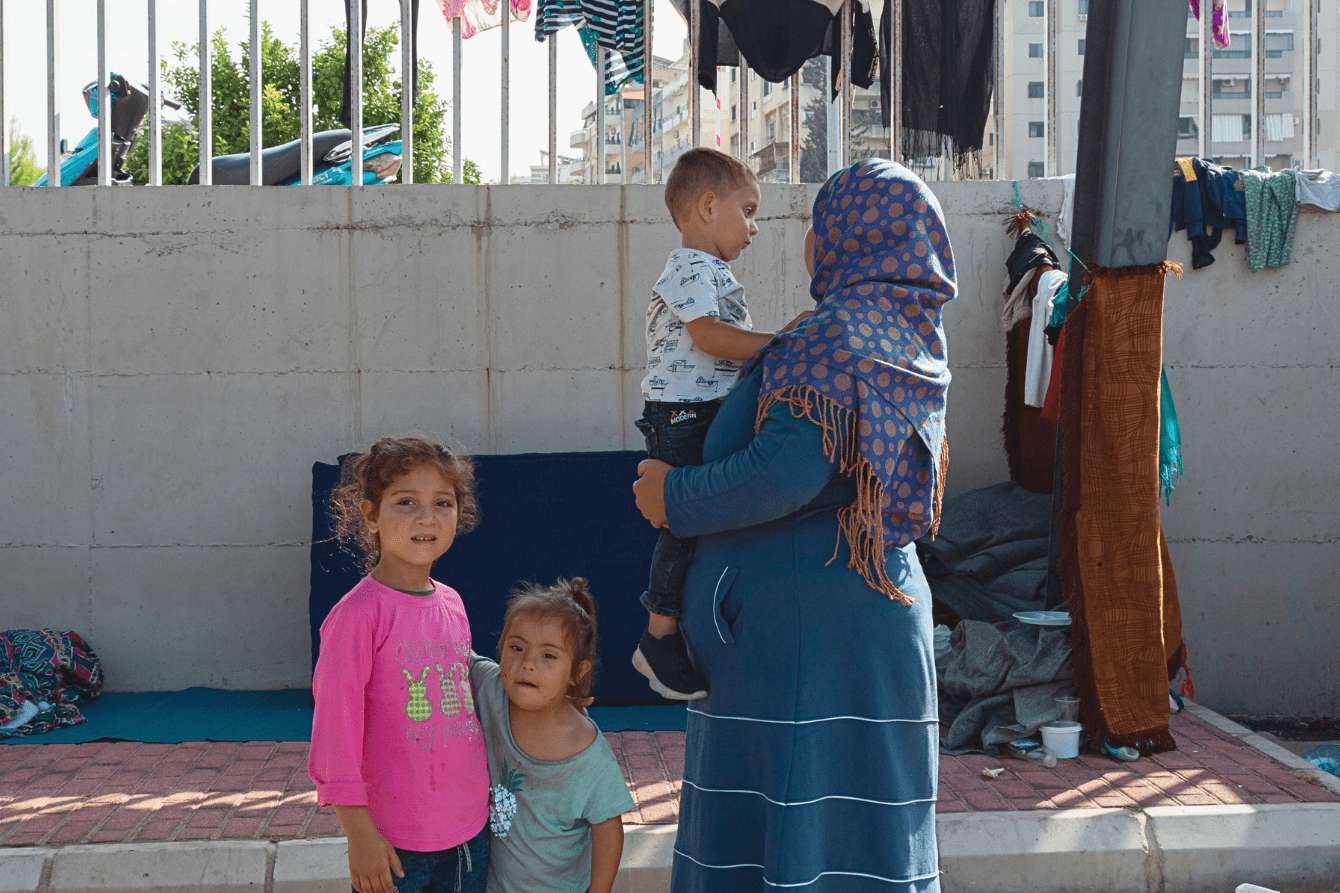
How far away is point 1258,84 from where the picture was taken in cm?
601

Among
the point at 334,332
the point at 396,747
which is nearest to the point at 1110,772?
the point at 396,747

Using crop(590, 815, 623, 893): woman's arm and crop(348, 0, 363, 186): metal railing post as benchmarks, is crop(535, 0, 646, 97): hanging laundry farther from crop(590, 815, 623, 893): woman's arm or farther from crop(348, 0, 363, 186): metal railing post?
crop(590, 815, 623, 893): woman's arm

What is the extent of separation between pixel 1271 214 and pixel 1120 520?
214cm

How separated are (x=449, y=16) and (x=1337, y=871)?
5570 millimetres

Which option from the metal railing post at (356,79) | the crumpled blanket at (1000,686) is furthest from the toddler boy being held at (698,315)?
the metal railing post at (356,79)

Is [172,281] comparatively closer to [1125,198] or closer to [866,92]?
[866,92]

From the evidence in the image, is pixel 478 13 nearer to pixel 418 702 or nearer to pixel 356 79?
pixel 356 79

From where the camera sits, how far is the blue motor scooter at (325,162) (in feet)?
23.9

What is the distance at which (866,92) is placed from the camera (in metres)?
6.49

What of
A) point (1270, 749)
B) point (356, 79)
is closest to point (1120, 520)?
point (1270, 749)

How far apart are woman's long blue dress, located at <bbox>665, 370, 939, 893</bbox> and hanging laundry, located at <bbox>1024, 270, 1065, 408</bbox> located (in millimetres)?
3381

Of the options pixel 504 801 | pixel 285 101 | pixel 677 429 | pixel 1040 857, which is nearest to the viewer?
pixel 504 801

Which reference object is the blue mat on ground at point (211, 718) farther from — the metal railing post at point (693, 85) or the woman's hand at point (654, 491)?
the metal railing post at point (693, 85)

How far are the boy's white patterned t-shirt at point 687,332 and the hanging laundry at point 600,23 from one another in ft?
12.4
